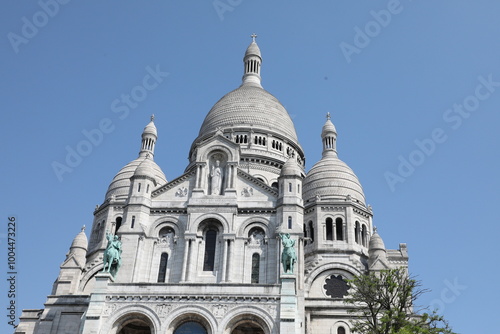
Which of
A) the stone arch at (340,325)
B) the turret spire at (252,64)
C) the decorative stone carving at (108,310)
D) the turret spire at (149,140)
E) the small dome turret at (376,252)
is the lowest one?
the decorative stone carving at (108,310)

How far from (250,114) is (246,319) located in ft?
97.4

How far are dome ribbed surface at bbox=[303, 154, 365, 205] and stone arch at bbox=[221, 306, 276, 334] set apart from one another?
20084 millimetres

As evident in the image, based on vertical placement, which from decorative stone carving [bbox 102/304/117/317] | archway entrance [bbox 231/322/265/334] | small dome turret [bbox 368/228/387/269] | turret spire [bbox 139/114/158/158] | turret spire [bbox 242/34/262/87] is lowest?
archway entrance [bbox 231/322/265/334]

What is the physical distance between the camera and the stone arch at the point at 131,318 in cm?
3247

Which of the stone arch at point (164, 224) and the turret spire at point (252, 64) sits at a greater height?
the turret spire at point (252, 64)

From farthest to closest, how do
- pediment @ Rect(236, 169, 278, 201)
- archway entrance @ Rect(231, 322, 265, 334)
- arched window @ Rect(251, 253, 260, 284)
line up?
1. pediment @ Rect(236, 169, 278, 201)
2. arched window @ Rect(251, 253, 260, 284)
3. archway entrance @ Rect(231, 322, 265, 334)

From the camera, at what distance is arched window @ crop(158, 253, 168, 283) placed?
1531 inches

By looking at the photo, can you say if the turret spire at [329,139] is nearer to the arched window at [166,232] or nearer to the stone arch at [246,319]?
the arched window at [166,232]

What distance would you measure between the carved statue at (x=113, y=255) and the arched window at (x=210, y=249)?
6.03 meters

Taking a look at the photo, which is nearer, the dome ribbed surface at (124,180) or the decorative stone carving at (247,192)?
the decorative stone carving at (247,192)

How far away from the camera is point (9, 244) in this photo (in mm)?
34375

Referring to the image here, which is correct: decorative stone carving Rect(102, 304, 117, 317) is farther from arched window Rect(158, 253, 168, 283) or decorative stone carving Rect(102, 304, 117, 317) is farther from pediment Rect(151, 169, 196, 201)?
pediment Rect(151, 169, 196, 201)

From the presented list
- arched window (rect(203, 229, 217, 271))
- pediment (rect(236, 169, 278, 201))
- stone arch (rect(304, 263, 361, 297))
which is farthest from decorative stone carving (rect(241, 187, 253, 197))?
stone arch (rect(304, 263, 361, 297))

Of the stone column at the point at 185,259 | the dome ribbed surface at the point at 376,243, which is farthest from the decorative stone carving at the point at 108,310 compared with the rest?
the dome ribbed surface at the point at 376,243
